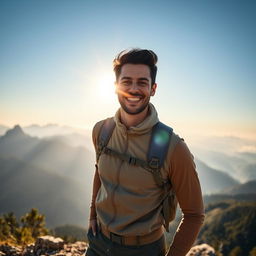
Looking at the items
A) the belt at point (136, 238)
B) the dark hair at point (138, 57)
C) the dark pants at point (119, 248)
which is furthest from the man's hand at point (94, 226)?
the dark hair at point (138, 57)

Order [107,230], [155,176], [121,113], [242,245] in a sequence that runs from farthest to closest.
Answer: [242,245]
[121,113]
[107,230]
[155,176]

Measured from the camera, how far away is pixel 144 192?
3312 mm

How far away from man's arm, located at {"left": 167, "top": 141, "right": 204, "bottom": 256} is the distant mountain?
150522 mm

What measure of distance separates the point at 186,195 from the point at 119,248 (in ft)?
4.20

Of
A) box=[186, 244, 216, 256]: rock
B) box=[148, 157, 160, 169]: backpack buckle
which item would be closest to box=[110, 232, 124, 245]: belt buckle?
box=[148, 157, 160, 169]: backpack buckle

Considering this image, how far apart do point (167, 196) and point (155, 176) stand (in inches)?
18.1

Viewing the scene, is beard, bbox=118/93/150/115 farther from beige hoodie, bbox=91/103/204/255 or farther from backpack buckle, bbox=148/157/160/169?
backpack buckle, bbox=148/157/160/169

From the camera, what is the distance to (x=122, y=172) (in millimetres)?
3396

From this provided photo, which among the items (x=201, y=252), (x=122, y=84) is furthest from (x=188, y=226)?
(x=201, y=252)

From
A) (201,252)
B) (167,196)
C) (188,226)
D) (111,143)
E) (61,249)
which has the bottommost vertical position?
(61,249)

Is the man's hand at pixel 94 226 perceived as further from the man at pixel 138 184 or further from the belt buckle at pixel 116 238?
the belt buckle at pixel 116 238

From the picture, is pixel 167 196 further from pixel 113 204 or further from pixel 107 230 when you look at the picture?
pixel 107 230

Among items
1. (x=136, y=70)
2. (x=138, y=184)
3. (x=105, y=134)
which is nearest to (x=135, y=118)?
(x=105, y=134)

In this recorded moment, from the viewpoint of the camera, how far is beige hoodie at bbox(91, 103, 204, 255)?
315cm
